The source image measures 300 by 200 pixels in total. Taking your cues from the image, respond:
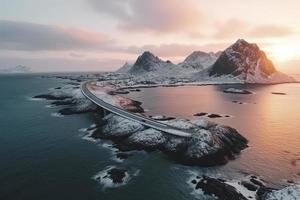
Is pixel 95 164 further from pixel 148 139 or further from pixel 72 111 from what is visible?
pixel 72 111

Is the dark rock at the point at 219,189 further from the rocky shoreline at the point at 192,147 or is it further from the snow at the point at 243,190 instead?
the snow at the point at 243,190

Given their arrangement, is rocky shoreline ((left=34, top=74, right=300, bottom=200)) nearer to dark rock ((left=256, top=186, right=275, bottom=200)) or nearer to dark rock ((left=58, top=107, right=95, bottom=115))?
dark rock ((left=256, top=186, right=275, bottom=200))

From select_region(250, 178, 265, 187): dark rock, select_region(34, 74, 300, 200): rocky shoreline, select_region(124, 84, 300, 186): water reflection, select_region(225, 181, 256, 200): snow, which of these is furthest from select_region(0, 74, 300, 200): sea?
select_region(225, 181, 256, 200): snow

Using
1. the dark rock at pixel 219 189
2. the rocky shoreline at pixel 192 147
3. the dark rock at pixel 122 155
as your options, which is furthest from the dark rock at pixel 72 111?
the dark rock at pixel 219 189

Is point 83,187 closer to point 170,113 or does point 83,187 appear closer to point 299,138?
point 299,138

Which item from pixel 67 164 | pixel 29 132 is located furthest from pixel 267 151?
pixel 29 132

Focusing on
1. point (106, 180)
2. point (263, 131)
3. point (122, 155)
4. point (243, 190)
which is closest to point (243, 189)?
point (243, 190)
